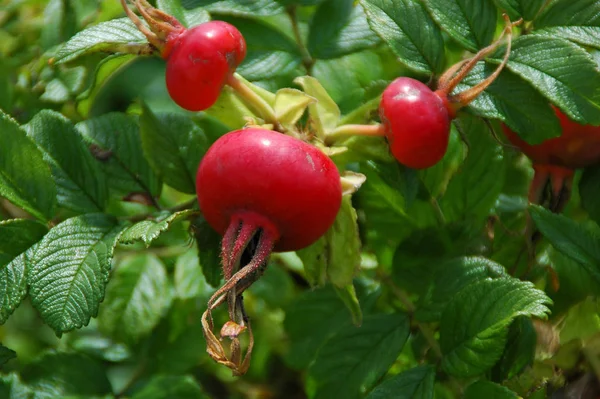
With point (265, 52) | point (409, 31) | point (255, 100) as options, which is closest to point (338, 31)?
point (265, 52)

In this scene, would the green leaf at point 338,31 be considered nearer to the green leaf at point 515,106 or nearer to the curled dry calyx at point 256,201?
the green leaf at point 515,106

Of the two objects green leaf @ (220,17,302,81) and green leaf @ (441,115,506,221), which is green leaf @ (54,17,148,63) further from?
green leaf @ (441,115,506,221)

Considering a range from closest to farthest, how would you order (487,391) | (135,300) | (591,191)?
1. (487,391)
2. (591,191)
3. (135,300)

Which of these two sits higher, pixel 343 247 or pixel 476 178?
pixel 343 247

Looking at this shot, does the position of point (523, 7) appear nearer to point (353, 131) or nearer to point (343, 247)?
point (353, 131)

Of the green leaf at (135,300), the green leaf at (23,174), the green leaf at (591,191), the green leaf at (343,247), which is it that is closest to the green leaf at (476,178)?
the green leaf at (591,191)

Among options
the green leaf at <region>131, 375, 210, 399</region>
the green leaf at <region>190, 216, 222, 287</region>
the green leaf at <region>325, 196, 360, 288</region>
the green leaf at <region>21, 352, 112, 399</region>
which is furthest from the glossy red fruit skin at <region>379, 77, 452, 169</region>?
the green leaf at <region>21, 352, 112, 399</region>

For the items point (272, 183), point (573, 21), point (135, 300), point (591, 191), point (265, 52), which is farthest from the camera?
point (135, 300)

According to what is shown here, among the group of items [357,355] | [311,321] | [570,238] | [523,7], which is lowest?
[311,321]
